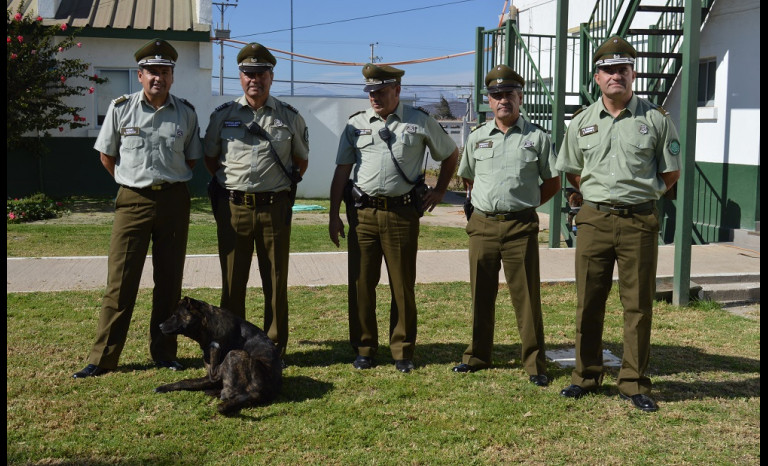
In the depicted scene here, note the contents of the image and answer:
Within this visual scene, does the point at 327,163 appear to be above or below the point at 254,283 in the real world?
above

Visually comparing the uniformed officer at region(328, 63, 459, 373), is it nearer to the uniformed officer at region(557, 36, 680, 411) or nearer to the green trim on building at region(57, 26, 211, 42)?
the uniformed officer at region(557, 36, 680, 411)

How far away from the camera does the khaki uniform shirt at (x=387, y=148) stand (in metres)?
5.77

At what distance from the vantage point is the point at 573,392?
17.6 feet

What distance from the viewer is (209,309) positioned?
5.30m

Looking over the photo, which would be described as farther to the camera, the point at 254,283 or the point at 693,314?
the point at 254,283

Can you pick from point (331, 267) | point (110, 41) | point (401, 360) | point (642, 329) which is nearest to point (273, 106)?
point (401, 360)

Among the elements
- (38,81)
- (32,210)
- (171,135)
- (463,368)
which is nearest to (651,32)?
(463,368)

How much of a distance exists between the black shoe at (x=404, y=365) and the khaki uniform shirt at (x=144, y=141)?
1940 mm

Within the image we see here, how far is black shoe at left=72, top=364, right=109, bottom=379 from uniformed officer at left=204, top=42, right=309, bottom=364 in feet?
3.04

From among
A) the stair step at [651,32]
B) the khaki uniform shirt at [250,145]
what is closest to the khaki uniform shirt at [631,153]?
the khaki uniform shirt at [250,145]

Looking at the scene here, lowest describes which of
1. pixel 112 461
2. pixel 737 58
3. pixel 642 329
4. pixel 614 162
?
→ pixel 112 461

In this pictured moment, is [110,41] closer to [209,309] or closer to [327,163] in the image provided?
[327,163]

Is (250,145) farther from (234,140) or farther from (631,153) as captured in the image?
(631,153)

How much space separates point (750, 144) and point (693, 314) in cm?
439
